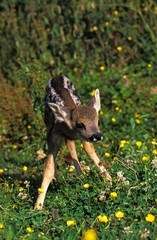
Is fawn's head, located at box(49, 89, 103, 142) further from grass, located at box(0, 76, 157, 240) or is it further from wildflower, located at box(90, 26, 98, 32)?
wildflower, located at box(90, 26, 98, 32)

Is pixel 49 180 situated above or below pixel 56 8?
below

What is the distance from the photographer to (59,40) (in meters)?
Result: 13.6

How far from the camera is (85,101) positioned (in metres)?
12.0

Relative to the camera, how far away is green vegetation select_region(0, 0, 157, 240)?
22.2 feet

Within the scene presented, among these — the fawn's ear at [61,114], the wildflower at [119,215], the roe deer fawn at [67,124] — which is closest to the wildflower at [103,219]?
the wildflower at [119,215]

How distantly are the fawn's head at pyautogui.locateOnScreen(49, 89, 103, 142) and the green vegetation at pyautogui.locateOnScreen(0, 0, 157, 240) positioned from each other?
1.41ft

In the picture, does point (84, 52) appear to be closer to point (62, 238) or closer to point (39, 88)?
point (39, 88)

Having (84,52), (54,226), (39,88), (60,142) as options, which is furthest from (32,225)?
(84,52)

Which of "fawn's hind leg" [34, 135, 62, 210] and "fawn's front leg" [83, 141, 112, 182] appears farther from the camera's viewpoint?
"fawn's front leg" [83, 141, 112, 182]

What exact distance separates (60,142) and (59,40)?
18.1 feet

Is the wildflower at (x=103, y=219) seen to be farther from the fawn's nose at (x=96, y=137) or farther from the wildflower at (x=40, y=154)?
the wildflower at (x=40, y=154)

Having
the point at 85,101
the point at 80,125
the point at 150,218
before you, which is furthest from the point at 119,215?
the point at 85,101

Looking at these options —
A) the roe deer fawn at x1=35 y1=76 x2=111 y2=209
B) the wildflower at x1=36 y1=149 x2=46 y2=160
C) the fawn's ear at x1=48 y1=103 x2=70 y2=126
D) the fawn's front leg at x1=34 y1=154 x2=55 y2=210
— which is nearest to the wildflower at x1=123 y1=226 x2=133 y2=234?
the roe deer fawn at x1=35 y1=76 x2=111 y2=209

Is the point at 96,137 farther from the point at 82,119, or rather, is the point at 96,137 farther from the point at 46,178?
the point at 46,178
